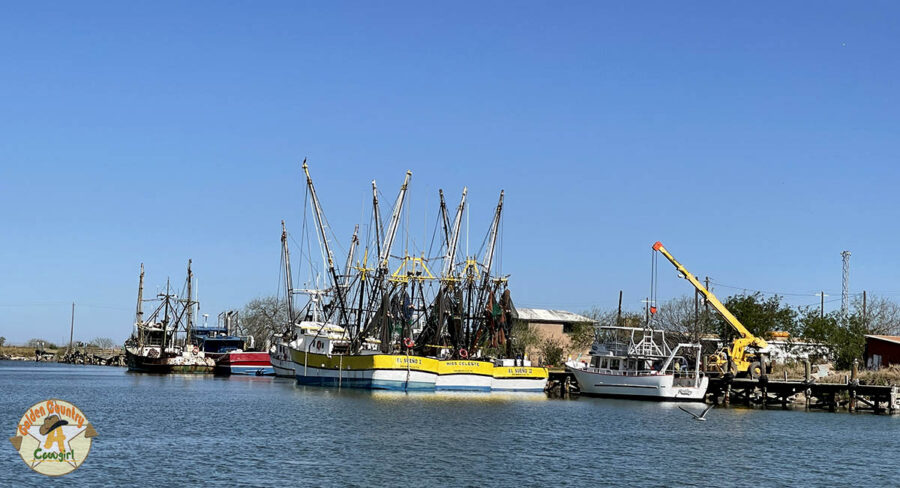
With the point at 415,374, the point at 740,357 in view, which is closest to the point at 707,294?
the point at 740,357

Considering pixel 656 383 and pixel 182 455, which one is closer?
pixel 182 455

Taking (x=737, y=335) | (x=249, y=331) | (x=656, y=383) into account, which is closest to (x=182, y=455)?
(x=656, y=383)

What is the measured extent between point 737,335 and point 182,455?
238 ft

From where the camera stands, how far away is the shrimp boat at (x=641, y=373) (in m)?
78.8

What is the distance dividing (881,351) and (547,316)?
63.3m

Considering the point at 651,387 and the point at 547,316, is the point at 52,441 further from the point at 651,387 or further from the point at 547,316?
the point at 547,316

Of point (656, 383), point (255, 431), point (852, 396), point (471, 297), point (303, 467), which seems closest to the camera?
point (303, 467)

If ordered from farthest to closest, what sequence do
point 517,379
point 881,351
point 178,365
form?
point 178,365 < point 881,351 < point 517,379

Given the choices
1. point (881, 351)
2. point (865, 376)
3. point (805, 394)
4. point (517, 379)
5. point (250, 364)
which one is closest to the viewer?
point (805, 394)

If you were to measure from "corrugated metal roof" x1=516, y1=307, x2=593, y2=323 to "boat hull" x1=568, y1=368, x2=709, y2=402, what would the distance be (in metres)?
62.4

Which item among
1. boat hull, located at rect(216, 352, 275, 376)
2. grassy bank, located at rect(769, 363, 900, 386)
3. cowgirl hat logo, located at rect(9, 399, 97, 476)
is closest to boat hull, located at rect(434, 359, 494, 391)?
grassy bank, located at rect(769, 363, 900, 386)

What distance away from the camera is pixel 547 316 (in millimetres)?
149625

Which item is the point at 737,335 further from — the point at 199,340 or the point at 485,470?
the point at 199,340

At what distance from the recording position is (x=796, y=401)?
8231 cm
